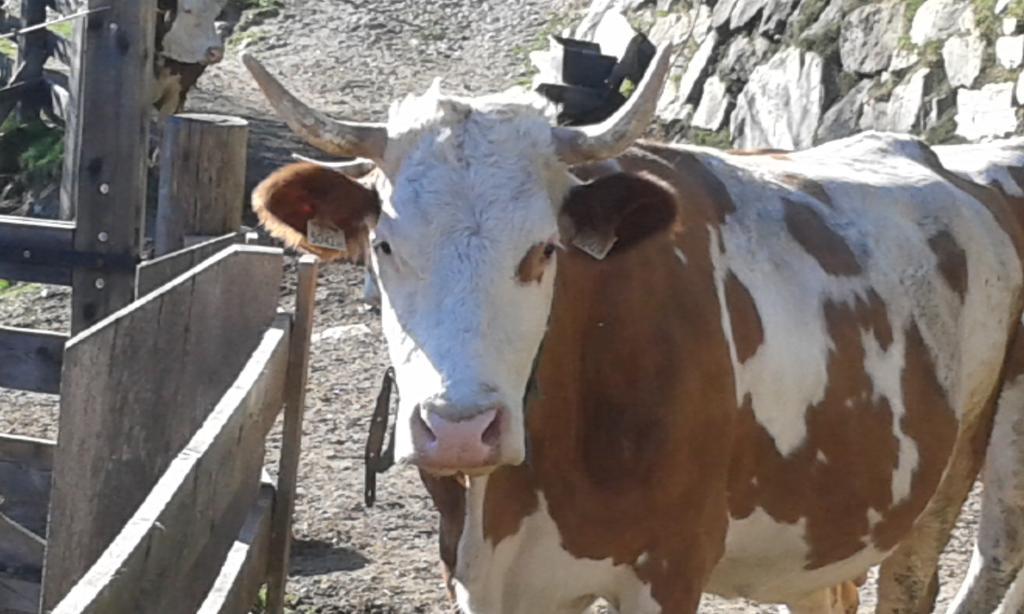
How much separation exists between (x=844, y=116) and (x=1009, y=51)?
1836 millimetres

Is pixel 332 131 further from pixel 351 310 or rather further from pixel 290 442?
pixel 351 310

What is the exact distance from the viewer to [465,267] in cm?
397

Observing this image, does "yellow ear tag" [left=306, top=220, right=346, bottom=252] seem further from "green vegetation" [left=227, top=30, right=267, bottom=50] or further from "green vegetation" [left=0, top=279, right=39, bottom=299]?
"green vegetation" [left=227, top=30, right=267, bottom=50]

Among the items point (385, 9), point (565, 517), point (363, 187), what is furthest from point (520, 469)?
point (385, 9)

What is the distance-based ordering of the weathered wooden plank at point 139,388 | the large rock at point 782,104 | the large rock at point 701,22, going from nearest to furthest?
the weathered wooden plank at point 139,388 < the large rock at point 782,104 < the large rock at point 701,22

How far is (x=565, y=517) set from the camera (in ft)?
15.2

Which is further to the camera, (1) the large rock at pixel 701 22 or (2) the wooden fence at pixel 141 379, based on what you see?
(1) the large rock at pixel 701 22

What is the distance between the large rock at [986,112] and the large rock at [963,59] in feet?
0.46

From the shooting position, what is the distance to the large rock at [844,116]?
12961 millimetres

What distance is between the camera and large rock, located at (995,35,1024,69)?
37.3ft

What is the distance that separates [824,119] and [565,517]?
9.22 m

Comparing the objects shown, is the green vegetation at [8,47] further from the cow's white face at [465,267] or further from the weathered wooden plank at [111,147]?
the cow's white face at [465,267]

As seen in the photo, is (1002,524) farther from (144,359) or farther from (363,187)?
(144,359)

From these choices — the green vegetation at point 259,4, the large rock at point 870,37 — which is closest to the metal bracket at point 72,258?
the large rock at point 870,37
